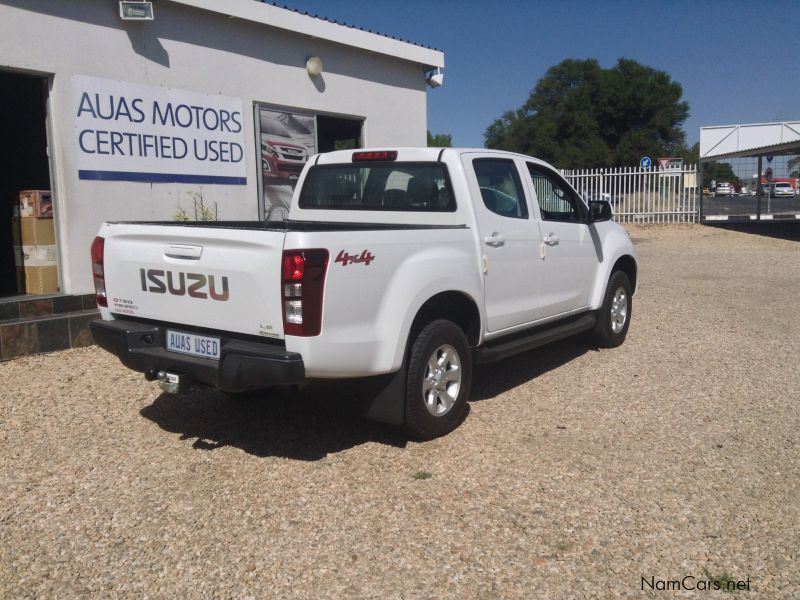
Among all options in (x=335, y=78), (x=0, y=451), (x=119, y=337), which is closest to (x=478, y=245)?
(x=119, y=337)

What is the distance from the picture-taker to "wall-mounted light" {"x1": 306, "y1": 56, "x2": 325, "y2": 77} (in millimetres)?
9984

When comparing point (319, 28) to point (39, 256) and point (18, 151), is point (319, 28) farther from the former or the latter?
point (39, 256)

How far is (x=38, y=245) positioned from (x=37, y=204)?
0.42 m

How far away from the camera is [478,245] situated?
505 cm

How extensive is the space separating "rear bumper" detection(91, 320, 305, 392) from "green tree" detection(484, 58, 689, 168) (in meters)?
46.5

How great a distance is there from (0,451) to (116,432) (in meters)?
0.70

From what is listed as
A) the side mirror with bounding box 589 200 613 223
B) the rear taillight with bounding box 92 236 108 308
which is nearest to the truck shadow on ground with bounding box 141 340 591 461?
the rear taillight with bounding box 92 236 108 308

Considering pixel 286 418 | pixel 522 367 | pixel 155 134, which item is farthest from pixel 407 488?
pixel 155 134

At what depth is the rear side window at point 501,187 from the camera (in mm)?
5375

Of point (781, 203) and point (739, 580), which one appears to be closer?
point (739, 580)

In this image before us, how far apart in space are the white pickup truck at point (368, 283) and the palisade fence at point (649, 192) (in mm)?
19481

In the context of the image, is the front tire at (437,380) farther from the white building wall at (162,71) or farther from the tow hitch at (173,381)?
the white building wall at (162,71)

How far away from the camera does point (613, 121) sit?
51.1 metres

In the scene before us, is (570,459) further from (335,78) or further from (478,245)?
(335,78)
